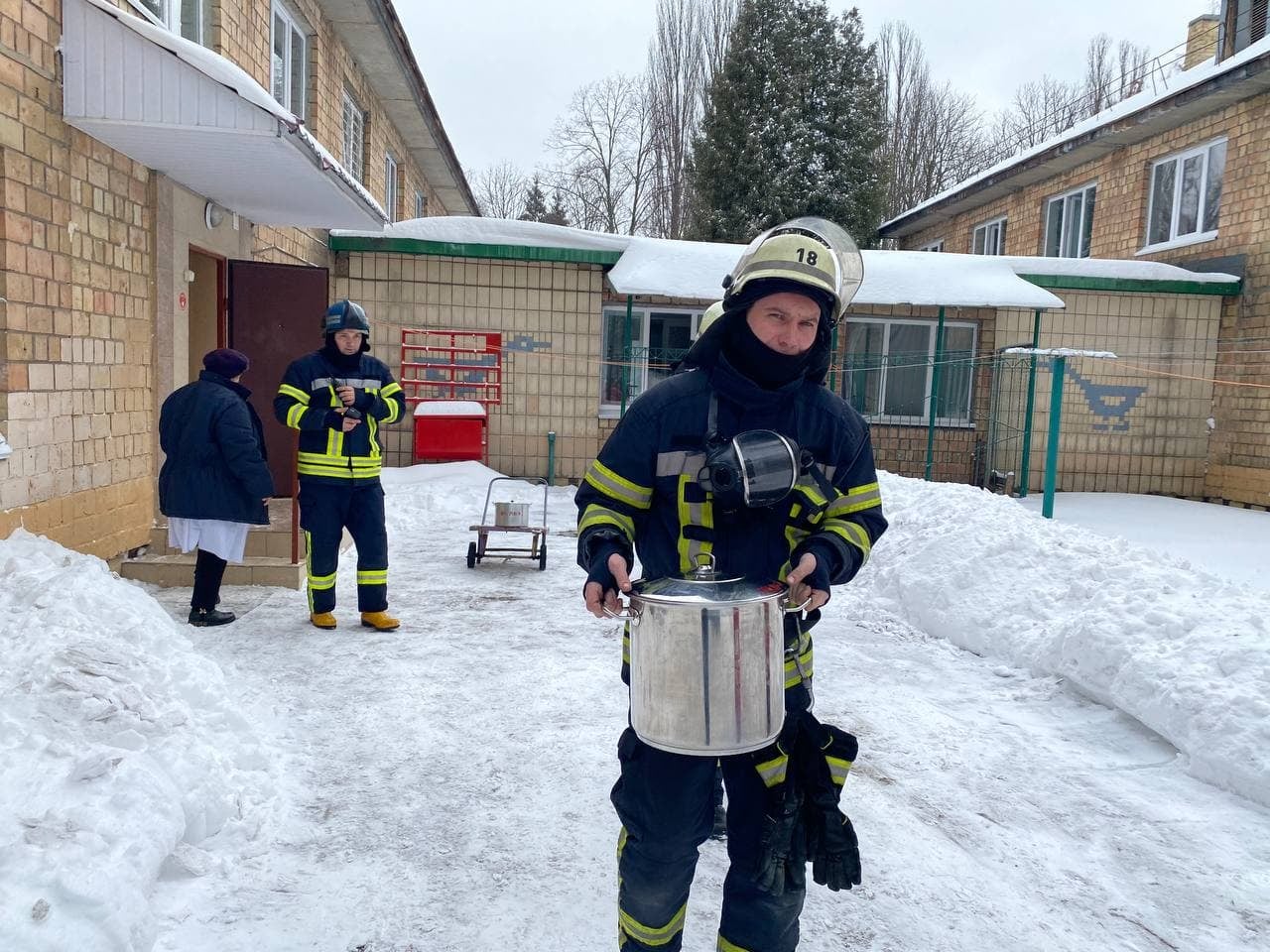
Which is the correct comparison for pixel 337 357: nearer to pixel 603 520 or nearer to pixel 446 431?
pixel 603 520

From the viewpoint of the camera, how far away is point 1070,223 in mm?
16797

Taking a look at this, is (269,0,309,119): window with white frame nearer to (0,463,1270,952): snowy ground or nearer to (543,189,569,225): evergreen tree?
(0,463,1270,952): snowy ground

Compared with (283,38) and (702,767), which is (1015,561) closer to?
(702,767)

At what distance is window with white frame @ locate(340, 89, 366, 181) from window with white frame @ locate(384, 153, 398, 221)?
1.57 metres

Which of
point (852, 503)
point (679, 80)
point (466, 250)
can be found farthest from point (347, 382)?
point (679, 80)

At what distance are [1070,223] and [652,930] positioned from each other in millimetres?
17674

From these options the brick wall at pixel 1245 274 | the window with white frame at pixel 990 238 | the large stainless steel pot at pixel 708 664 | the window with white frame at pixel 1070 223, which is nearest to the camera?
the large stainless steel pot at pixel 708 664

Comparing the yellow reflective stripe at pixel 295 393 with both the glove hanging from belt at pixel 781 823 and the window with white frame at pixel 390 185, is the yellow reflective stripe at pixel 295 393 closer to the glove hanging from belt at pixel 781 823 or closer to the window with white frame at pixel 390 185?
the glove hanging from belt at pixel 781 823

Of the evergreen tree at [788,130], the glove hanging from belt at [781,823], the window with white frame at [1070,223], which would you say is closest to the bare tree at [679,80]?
the evergreen tree at [788,130]

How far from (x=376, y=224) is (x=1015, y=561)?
21.6 ft

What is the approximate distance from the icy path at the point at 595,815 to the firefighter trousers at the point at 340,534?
232 millimetres

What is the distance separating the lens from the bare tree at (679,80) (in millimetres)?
28359

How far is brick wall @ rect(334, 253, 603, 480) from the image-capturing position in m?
11.9

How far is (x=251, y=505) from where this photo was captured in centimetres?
535
